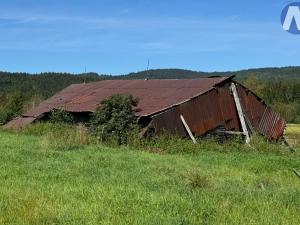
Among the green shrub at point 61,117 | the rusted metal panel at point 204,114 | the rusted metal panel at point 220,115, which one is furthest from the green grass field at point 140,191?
the green shrub at point 61,117

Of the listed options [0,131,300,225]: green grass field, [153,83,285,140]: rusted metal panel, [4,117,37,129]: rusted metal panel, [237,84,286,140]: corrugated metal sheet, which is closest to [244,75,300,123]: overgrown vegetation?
[237,84,286,140]: corrugated metal sheet

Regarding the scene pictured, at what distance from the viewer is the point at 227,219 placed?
334 inches

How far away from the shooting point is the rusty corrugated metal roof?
29469mm

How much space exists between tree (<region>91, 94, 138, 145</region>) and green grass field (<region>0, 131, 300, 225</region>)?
7746 mm

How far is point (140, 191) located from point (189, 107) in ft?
59.5

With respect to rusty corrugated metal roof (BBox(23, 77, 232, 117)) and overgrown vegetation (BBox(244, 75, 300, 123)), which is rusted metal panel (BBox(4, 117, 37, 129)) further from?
overgrown vegetation (BBox(244, 75, 300, 123))

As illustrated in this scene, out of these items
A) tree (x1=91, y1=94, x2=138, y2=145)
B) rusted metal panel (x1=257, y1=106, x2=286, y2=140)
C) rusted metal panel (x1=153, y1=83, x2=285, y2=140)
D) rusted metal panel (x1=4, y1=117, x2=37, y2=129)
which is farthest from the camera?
rusted metal panel (x1=4, y1=117, x2=37, y2=129)

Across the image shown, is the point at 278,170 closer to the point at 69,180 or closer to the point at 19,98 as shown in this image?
the point at 69,180

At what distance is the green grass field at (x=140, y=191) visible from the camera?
340 inches

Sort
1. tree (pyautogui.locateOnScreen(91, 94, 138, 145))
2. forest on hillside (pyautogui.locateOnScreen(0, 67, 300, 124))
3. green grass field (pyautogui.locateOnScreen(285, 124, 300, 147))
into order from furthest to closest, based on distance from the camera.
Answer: forest on hillside (pyautogui.locateOnScreen(0, 67, 300, 124)) → green grass field (pyautogui.locateOnScreen(285, 124, 300, 147)) → tree (pyautogui.locateOnScreen(91, 94, 138, 145))

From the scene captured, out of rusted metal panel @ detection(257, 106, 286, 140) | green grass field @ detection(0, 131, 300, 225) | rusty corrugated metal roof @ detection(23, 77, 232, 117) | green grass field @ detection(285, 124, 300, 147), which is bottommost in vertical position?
green grass field @ detection(285, 124, 300, 147)

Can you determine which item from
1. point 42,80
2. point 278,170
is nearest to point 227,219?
point 278,170

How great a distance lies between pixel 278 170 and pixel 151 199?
7.40m

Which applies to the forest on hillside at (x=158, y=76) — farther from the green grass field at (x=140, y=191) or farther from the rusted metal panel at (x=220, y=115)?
the green grass field at (x=140, y=191)
